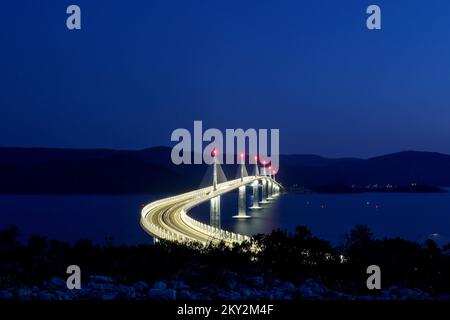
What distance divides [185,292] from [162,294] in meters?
0.32

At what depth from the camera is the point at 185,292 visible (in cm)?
745

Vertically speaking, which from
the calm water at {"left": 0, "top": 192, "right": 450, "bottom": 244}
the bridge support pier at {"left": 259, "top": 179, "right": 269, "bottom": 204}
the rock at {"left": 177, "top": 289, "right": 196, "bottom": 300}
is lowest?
the calm water at {"left": 0, "top": 192, "right": 450, "bottom": 244}

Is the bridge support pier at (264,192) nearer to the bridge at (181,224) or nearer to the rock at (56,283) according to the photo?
the bridge at (181,224)

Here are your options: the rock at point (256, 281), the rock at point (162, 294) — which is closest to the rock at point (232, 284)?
the rock at point (256, 281)

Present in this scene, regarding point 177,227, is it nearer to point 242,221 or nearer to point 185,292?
point 185,292

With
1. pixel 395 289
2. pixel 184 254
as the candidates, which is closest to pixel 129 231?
pixel 184 254

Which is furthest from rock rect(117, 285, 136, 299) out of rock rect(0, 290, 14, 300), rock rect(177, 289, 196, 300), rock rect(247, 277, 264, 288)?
rock rect(247, 277, 264, 288)

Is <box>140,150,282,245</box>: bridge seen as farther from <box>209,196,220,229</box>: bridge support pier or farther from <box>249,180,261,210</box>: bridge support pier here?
<box>249,180,261,210</box>: bridge support pier

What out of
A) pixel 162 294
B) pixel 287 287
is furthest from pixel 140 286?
pixel 287 287

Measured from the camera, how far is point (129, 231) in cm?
3956

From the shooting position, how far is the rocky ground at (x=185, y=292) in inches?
282

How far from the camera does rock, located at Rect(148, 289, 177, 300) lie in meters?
7.14
